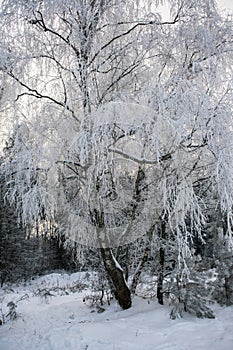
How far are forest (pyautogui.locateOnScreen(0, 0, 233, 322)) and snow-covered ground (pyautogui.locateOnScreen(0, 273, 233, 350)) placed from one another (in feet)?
1.04

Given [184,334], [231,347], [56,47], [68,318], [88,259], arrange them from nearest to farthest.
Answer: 1. [231,347]
2. [184,334]
3. [56,47]
4. [68,318]
5. [88,259]

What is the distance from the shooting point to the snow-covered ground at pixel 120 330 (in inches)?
169

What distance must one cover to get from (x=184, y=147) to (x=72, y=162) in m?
1.76

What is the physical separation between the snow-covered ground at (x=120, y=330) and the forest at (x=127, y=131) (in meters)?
0.32

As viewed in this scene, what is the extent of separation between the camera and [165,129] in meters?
4.96

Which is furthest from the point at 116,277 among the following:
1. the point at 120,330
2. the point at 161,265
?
the point at 120,330

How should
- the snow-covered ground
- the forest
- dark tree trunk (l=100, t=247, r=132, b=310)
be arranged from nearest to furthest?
the snow-covered ground, the forest, dark tree trunk (l=100, t=247, r=132, b=310)

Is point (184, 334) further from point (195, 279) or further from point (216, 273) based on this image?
point (216, 273)

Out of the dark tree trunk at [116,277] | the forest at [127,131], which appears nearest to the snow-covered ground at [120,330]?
the dark tree trunk at [116,277]

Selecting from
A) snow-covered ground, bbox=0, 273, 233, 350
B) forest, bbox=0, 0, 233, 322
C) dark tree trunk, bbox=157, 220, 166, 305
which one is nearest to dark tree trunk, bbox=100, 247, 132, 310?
forest, bbox=0, 0, 233, 322

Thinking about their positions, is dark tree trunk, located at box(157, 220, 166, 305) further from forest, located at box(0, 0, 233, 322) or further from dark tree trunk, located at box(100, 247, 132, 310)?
dark tree trunk, located at box(100, 247, 132, 310)

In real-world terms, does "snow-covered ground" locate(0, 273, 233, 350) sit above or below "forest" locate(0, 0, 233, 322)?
below

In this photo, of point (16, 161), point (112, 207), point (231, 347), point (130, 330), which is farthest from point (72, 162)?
point (231, 347)

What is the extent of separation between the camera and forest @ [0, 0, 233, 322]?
4891 mm
